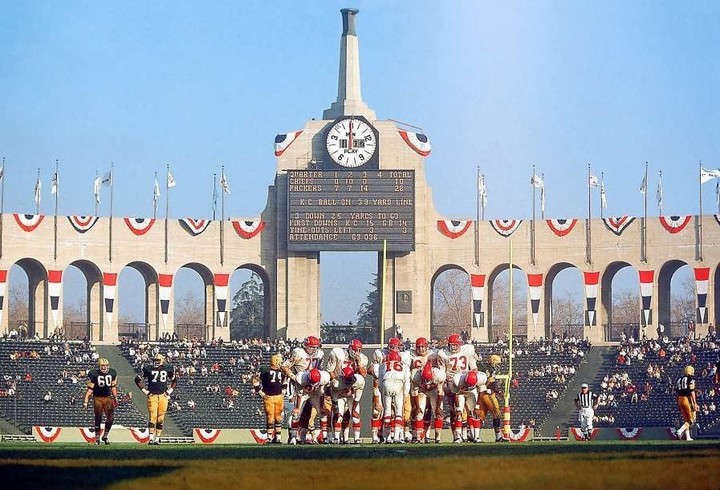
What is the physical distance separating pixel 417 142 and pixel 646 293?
13.1 meters

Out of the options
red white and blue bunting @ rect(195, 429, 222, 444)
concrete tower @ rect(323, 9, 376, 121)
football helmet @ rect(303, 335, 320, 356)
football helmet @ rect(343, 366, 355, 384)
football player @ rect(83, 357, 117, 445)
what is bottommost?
red white and blue bunting @ rect(195, 429, 222, 444)

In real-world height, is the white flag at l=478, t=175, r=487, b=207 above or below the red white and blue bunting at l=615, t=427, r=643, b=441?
above

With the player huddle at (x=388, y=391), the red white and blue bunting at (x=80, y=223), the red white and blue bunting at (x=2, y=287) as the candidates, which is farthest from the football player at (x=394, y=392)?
the red white and blue bunting at (x=2, y=287)

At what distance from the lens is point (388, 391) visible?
3653 cm

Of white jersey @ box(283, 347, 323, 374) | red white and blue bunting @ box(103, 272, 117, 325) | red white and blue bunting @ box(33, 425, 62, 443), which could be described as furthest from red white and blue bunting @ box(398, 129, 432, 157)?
white jersey @ box(283, 347, 323, 374)

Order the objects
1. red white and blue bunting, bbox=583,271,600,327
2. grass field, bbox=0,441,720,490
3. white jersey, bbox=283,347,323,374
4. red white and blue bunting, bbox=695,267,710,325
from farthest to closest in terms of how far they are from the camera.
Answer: red white and blue bunting, bbox=583,271,600,327
red white and blue bunting, bbox=695,267,710,325
white jersey, bbox=283,347,323,374
grass field, bbox=0,441,720,490

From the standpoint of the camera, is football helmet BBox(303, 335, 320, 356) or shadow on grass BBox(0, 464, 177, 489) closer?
shadow on grass BBox(0, 464, 177, 489)

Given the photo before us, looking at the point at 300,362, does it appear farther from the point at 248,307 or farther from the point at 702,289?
the point at 248,307

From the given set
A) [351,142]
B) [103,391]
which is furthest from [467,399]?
[351,142]

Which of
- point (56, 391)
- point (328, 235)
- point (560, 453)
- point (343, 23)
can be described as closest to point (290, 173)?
point (328, 235)

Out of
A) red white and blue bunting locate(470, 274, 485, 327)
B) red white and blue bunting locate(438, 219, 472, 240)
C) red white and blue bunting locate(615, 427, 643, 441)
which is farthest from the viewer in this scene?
red white and blue bunting locate(470, 274, 485, 327)

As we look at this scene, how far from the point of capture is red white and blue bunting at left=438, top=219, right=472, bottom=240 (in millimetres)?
75688

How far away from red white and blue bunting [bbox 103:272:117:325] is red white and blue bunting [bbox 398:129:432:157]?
15359 mm

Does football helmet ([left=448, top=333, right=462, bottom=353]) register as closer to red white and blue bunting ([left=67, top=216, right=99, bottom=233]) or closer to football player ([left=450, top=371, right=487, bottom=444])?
football player ([left=450, top=371, right=487, bottom=444])
